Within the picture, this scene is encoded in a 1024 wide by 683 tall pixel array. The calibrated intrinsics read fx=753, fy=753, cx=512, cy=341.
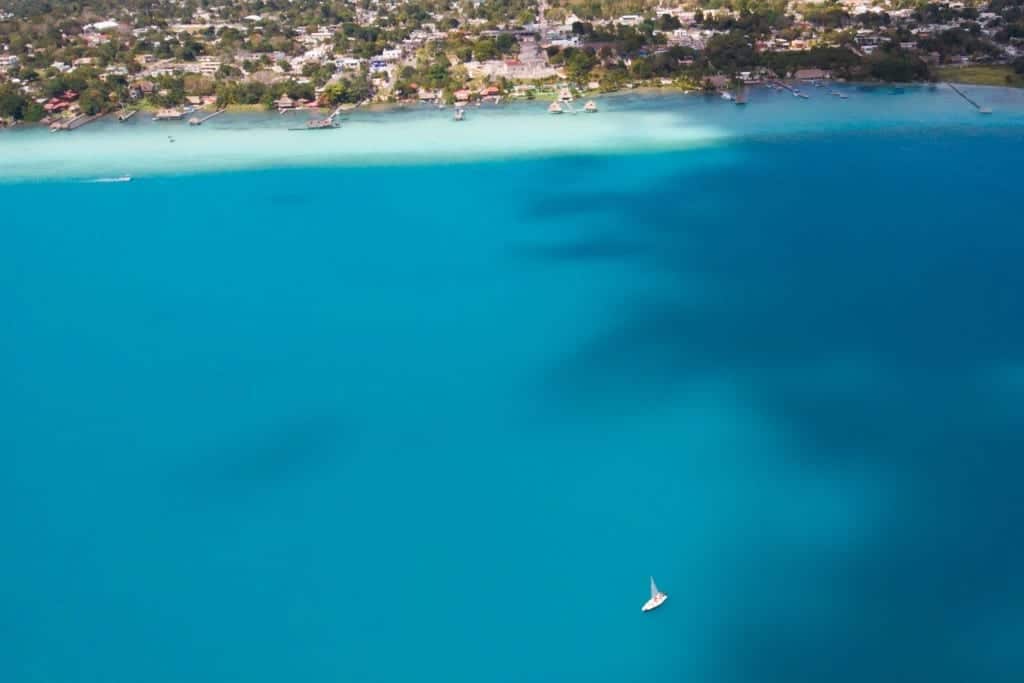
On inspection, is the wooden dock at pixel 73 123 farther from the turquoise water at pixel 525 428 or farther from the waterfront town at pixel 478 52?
the turquoise water at pixel 525 428

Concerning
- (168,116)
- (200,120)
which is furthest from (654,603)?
(168,116)

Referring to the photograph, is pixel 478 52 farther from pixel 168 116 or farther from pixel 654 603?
pixel 654 603

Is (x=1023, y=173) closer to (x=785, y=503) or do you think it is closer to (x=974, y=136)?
(x=974, y=136)

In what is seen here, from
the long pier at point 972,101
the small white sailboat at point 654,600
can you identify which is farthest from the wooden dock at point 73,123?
the long pier at point 972,101

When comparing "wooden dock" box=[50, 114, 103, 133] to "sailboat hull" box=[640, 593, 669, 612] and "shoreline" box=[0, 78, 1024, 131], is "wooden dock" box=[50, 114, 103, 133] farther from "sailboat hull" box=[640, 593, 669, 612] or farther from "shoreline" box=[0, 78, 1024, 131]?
"sailboat hull" box=[640, 593, 669, 612]

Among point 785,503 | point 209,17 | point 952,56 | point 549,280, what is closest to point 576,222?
point 549,280
